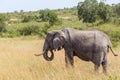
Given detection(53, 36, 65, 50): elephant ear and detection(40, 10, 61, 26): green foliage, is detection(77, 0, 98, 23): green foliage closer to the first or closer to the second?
detection(40, 10, 61, 26): green foliage

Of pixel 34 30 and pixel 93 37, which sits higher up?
pixel 93 37

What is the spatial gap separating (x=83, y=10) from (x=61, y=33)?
4137 cm

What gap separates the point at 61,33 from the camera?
8.72 m

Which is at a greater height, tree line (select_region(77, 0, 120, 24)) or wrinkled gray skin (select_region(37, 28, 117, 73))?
wrinkled gray skin (select_region(37, 28, 117, 73))

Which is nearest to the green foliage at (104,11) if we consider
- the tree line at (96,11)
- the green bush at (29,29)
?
the tree line at (96,11)

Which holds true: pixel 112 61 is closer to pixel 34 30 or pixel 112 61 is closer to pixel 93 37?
pixel 93 37

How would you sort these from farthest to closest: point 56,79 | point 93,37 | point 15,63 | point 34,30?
point 34,30 → point 15,63 → point 93,37 → point 56,79

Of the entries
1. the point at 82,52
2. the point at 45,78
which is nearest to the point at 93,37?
the point at 82,52

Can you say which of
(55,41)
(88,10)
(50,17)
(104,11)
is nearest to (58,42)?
(55,41)

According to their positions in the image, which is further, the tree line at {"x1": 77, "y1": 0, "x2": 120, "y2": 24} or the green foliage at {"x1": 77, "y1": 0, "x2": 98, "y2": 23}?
the green foliage at {"x1": 77, "y1": 0, "x2": 98, "y2": 23}

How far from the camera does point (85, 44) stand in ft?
27.8

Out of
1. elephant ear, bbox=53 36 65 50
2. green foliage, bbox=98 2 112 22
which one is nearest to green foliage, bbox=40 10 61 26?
green foliage, bbox=98 2 112 22

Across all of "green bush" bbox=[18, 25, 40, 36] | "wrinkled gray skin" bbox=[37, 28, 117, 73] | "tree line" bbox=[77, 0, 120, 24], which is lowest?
"green bush" bbox=[18, 25, 40, 36]

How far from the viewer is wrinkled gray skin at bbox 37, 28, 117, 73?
27.5 feet
